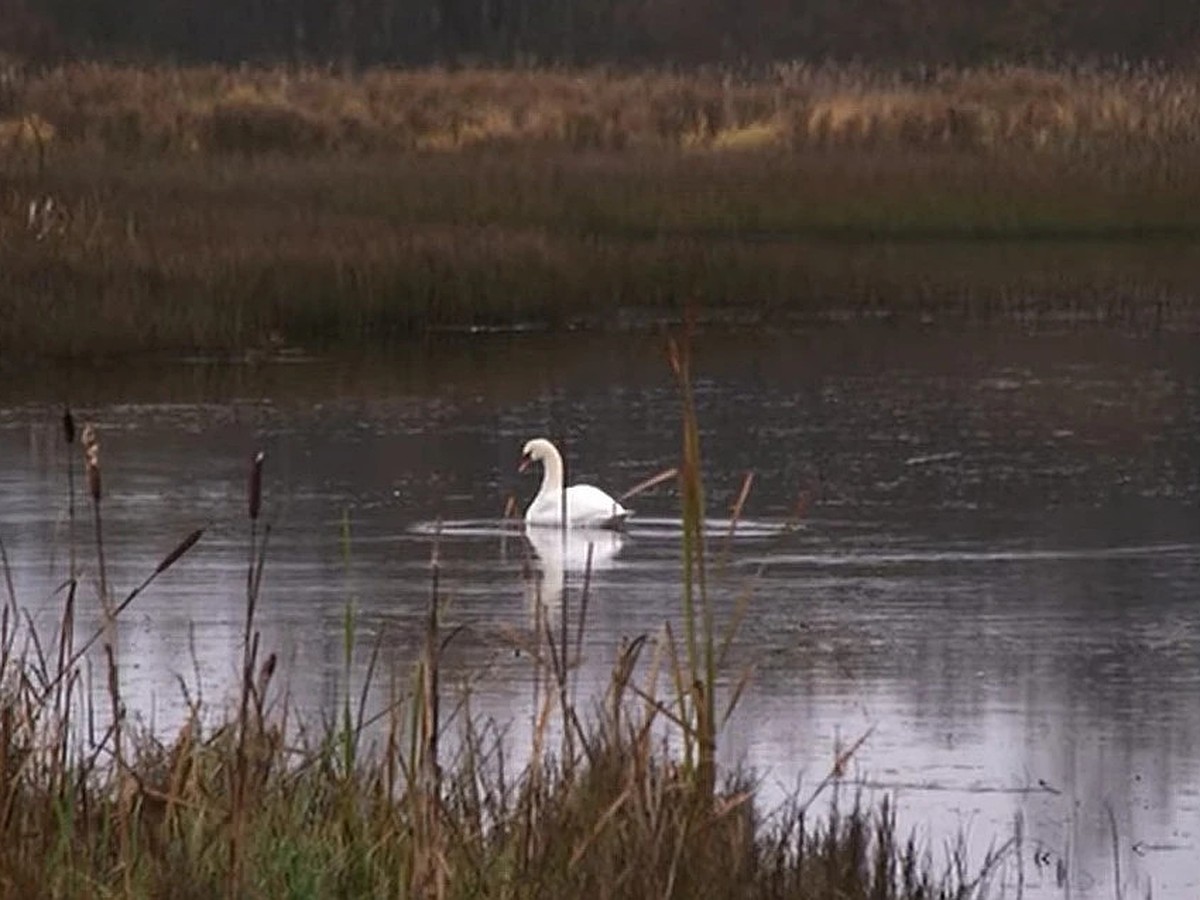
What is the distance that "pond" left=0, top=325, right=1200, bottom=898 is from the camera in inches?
393

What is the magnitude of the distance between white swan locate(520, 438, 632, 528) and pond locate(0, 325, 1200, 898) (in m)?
0.11

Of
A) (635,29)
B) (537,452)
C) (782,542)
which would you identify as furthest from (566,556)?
(635,29)

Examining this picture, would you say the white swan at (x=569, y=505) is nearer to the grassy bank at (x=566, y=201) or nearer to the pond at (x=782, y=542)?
the pond at (x=782, y=542)

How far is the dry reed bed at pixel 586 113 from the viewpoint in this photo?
31.4 m

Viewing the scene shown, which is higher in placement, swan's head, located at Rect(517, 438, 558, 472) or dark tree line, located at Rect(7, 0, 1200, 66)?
dark tree line, located at Rect(7, 0, 1200, 66)

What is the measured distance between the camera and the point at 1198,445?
1734 centimetres

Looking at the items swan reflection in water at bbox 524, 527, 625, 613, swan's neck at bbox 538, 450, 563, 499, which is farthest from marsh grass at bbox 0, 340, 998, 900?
swan's neck at bbox 538, 450, 563, 499

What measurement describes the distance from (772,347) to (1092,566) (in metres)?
8.99

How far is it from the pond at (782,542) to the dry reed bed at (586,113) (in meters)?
8.33

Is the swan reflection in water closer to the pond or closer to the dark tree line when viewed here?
the pond

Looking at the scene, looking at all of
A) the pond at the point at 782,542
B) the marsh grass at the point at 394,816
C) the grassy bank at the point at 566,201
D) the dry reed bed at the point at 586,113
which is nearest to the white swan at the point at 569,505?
the pond at the point at 782,542

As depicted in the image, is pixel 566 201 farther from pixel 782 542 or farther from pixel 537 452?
pixel 782 542

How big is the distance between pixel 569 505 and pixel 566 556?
0.40m

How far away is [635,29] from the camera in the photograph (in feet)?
173
